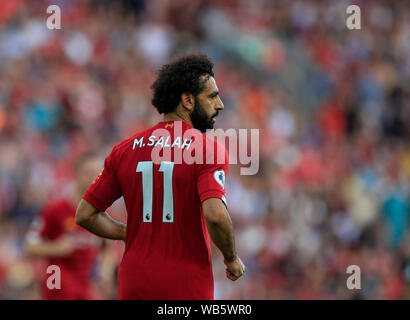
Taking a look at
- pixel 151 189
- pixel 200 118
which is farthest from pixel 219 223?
pixel 200 118

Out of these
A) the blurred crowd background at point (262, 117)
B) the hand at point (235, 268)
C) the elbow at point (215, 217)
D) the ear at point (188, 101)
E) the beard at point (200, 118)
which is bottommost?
the hand at point (235, 268)

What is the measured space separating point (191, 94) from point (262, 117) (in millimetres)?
8089

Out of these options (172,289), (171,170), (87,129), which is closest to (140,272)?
(172,289)

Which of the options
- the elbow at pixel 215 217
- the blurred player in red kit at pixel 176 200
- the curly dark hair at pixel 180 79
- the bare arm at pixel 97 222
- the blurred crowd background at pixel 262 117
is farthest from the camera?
the blurred crowd background at pixel 262 117

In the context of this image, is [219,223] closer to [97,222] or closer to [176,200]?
[176,200]

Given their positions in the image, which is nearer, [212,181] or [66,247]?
[212,181]

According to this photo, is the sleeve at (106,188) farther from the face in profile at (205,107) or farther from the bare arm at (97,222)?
the face in profile at (205,107)

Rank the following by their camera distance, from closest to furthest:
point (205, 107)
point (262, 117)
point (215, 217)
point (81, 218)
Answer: point (215, 217) < point (205, 107) < point (81, 218) < point (262, 117)

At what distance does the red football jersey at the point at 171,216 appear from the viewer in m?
3.79

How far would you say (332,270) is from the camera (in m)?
10.2

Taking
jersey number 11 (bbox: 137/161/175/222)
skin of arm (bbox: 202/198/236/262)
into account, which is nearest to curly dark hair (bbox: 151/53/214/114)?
jersey number 11 (bbox: 137/161/175/222)

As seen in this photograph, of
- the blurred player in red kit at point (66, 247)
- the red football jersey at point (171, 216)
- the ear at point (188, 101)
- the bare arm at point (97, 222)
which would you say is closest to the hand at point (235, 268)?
the red football jersey at point (171, 216)

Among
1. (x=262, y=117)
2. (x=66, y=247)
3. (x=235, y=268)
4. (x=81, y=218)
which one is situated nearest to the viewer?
(x=235, y=268)

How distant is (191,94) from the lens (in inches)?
158
